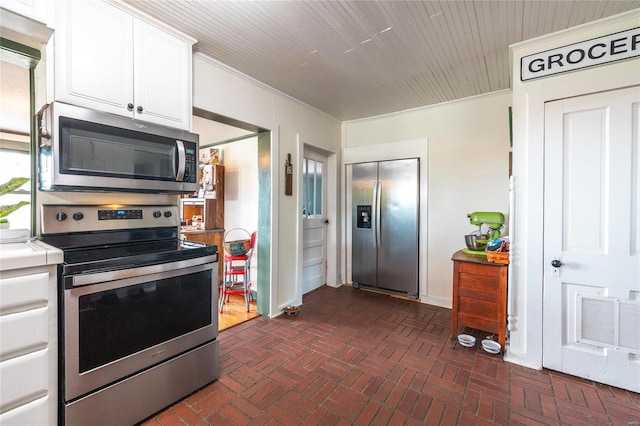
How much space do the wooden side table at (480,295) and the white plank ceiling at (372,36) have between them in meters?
1.81

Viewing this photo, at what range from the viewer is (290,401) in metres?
1.80

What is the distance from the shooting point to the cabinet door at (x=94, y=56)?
1562mm

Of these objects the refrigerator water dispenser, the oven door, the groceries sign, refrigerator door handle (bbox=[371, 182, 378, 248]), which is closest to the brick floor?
the oven door

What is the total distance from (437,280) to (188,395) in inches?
117

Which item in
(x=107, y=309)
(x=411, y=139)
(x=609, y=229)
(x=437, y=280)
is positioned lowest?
(x=437, y=280)

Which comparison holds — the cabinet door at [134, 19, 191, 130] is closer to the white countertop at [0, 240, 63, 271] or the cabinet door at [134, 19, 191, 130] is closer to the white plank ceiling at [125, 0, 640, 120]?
the white plank ceiling at [125, 0, 640, 120]

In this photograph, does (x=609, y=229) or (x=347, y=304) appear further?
(x=347, y=304)

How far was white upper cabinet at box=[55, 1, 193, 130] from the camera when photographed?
1.58 m

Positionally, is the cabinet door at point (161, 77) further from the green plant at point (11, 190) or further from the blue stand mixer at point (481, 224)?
the blue stand mixer at point (481, 224)

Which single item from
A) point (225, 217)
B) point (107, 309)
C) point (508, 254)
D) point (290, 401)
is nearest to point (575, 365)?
point (508, 254)

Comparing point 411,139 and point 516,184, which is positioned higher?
point 411,139

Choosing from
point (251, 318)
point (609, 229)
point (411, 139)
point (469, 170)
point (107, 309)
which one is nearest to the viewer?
point (107, 309)

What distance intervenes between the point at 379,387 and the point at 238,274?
2.32 m

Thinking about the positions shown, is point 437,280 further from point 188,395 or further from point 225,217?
point 225,217
